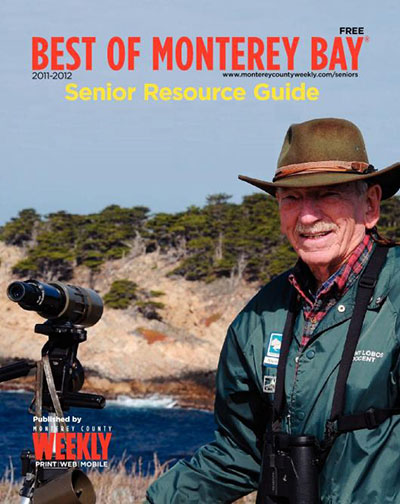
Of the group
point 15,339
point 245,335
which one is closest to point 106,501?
point 245,335

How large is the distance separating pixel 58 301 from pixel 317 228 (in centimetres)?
104

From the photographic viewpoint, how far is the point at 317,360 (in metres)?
2.63

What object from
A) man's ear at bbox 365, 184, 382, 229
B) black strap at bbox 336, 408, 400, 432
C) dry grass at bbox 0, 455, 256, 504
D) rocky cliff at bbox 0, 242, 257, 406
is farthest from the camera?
rocky cliff at bbox 0, 242, 257, 406

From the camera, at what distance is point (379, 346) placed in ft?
8.30

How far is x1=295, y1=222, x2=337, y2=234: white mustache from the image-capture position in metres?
2.75

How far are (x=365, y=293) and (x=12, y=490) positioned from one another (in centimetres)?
440

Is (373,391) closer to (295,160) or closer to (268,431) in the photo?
(268,431)

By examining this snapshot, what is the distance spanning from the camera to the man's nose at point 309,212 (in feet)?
9.04

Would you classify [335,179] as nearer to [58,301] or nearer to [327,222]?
[327,222]

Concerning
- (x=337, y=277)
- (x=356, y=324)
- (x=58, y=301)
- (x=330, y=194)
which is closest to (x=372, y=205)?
(x=330, y=194)

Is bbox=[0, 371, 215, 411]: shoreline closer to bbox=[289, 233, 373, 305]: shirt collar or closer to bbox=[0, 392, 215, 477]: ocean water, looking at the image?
bbox=[0, 392, 215, 477]: ocean water

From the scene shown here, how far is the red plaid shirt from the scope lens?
940mm

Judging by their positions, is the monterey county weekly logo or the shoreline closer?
the monterey county weekly logo

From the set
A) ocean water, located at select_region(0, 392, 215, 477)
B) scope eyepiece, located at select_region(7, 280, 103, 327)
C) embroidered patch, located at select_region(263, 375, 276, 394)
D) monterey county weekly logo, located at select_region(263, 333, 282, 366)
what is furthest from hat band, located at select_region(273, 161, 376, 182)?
ocean water, located at select_region(0, 392, 215, 477)
